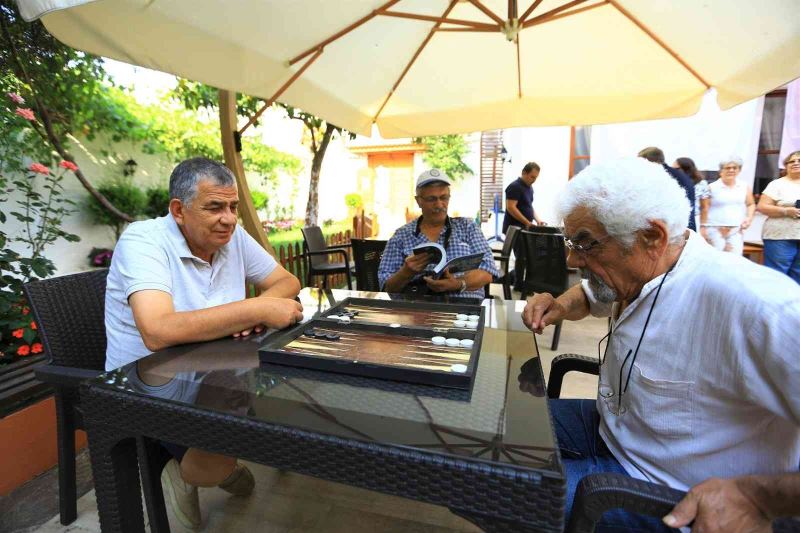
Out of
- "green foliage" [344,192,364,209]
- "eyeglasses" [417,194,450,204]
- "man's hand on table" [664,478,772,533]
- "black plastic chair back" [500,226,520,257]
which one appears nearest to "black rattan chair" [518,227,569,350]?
"black plastic chair back" [500,226,520,257]

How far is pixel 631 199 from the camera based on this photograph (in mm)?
1112

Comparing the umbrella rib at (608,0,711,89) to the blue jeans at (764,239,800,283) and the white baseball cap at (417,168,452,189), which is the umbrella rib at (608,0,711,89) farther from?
the blue jeans at (764,239,800,283)

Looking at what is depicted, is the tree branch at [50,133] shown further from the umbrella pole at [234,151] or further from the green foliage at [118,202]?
the umbrella pole at [234,151]

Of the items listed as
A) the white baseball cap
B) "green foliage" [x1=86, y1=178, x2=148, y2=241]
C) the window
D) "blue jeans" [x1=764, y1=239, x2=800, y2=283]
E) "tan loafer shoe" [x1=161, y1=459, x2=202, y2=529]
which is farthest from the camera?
the window

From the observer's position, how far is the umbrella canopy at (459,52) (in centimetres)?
209

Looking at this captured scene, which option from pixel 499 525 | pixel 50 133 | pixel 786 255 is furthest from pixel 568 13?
pixel 50 133

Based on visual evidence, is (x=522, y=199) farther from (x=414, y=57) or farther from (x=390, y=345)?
(x=390, y=345)

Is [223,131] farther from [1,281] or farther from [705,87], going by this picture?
[705,87]

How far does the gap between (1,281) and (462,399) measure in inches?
116

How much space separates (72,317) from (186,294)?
48cm

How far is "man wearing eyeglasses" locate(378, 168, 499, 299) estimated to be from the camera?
258 centimetres

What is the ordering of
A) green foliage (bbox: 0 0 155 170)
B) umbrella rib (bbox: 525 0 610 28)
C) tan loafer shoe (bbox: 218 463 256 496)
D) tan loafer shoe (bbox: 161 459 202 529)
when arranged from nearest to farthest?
tan loafer shoe (bbox: 161 459 202 529), tan loafer shoe (bbox: 218 463 256 496), umbrella rib (bbox: 525 0 610 28), green foliage (bbox: 0 0 155 170)

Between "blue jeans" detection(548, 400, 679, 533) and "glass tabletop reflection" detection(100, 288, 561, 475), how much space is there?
0.31m

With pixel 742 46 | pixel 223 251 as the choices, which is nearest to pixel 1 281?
pixel 223 251
